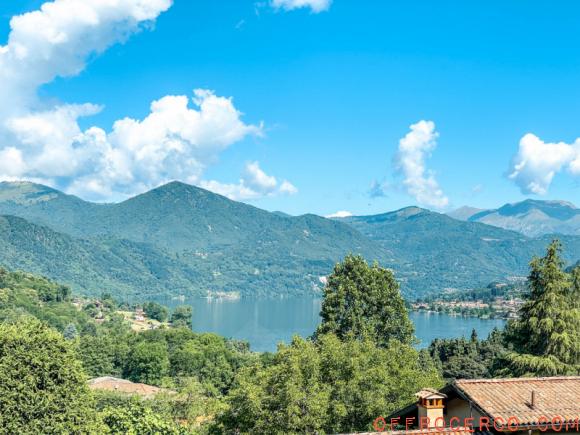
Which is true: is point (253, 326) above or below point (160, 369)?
above

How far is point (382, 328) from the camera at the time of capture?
2592 centimetres

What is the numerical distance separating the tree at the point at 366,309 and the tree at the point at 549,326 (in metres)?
5.47

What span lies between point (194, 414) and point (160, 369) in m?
33.0

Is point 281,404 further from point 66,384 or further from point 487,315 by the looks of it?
point 487,315

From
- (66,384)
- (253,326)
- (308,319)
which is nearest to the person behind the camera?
(66,384)

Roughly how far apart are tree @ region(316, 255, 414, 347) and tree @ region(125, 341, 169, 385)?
38.8 metres

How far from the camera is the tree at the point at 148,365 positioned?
60275 mm

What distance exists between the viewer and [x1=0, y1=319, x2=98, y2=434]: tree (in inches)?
614

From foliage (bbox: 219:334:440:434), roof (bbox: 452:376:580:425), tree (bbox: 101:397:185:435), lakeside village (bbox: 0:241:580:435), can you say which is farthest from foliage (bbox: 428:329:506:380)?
roof (bbox: 452:376:580:425)

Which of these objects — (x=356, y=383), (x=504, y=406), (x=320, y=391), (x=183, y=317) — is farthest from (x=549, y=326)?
(x=183, y=317)

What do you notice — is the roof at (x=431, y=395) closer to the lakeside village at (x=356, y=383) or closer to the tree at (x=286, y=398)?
the lakeside village at (x=356, y=383)

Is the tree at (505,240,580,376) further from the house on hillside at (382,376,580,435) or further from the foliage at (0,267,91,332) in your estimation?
the foliage at (0,267,91,332)

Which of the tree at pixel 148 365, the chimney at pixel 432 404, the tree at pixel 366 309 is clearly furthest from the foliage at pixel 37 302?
the chimney at pixel 432 404

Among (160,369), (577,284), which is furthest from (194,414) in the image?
(160,369)
